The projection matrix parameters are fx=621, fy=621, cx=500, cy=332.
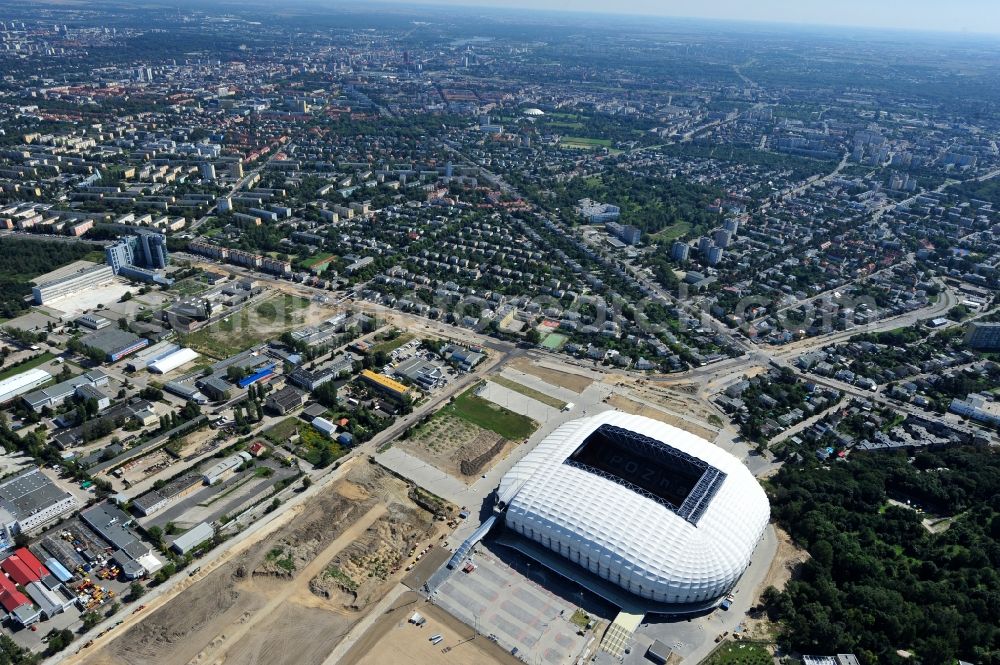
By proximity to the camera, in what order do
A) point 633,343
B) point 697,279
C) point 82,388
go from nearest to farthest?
point 82,388 → point 633,343 → point 697,279

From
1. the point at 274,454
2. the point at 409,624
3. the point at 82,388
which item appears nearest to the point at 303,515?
the point at 274,454

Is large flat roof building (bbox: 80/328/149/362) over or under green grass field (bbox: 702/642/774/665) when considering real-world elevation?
over

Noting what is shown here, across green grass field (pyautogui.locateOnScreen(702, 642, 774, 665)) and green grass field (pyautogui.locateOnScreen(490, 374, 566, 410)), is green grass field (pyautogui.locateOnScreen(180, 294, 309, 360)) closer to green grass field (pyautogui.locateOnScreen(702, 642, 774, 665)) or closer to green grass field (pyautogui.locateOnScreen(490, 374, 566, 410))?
green grass field (pyautogui.locateOnScreen(490, 374, 566, 410))

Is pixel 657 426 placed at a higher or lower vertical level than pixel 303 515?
higher

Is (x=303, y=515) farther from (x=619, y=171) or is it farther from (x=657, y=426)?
(x=619, y=171)

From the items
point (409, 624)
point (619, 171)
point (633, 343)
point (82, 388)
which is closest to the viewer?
point (409, 624)

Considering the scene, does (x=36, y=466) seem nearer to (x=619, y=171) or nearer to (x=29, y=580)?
(x=29, y=580)

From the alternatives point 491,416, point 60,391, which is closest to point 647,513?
point 491,416

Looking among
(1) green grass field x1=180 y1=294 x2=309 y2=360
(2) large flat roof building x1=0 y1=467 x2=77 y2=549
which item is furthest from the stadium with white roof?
(1) green grass field x1=180 y1=294 x2=309 y2=360

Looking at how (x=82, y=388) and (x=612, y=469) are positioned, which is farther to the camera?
(x=82, y=388)
